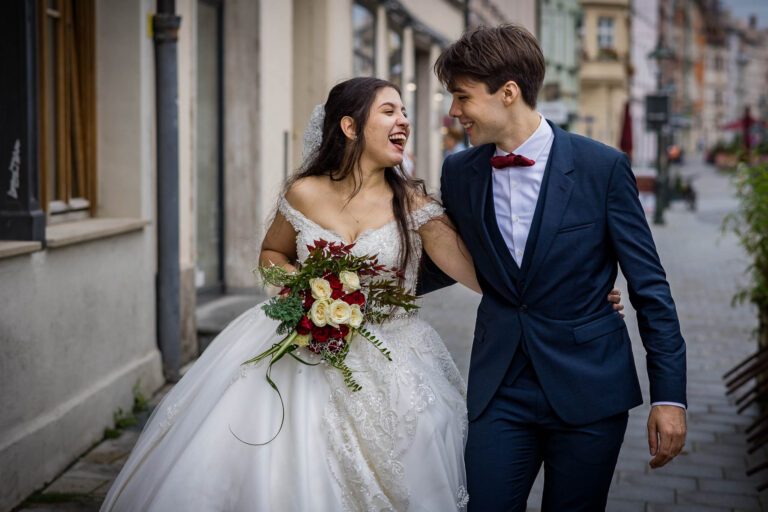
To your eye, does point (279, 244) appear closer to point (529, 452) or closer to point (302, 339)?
point (302, 339)

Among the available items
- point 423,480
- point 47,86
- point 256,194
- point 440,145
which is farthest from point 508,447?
point 440,145

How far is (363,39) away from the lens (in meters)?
15.5

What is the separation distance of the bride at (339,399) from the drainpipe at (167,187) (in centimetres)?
321

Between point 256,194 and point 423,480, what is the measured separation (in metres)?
7.40

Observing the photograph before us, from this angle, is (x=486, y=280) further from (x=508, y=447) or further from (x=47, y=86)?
(x=47, y=86)

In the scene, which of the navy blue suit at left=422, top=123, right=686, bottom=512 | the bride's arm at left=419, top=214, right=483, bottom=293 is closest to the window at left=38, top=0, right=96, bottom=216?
the bride's arm at left=419, top=214, right=483, bottom=293

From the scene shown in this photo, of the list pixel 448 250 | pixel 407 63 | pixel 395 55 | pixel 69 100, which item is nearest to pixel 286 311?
pixel 448 250

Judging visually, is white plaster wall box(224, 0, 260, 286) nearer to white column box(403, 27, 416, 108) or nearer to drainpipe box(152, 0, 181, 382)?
drainpipe box(152, 0, 181, 382)

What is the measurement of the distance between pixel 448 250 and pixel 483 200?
517mm

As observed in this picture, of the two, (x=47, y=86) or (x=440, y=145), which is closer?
(x=47, y=86)

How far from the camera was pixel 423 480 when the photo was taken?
11.0 feet

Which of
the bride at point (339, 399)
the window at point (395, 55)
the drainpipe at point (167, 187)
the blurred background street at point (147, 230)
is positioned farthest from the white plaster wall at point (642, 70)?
the bride at point (339, 399)

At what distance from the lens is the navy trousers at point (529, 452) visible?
307cm

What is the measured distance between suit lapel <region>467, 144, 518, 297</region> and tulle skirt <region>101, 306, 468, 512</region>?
2.09ft
